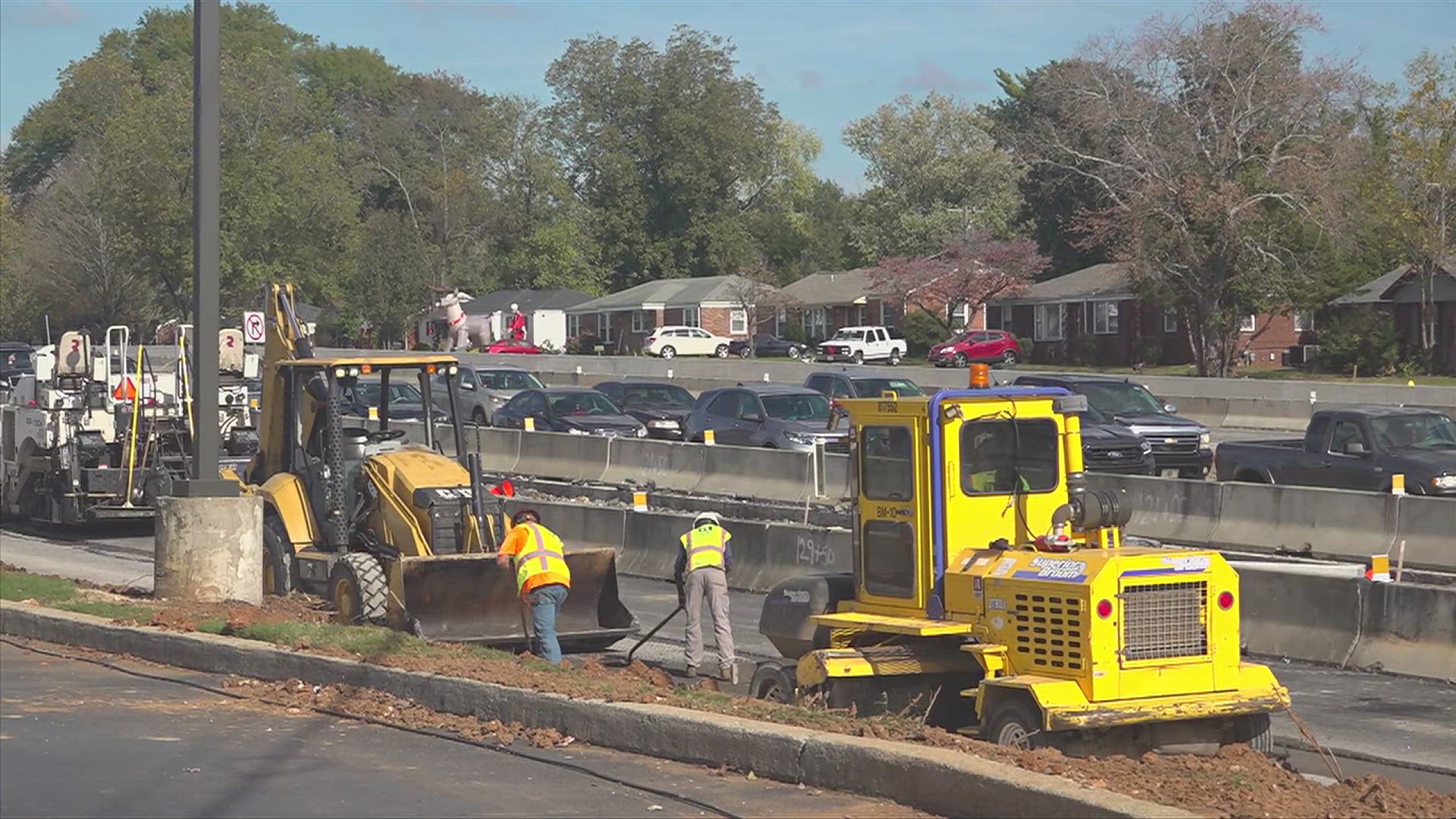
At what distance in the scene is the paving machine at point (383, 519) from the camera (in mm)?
14750

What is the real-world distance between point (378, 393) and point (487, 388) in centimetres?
1981

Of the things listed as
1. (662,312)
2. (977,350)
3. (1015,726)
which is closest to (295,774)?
(1015,726)

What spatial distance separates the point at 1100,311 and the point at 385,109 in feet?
254

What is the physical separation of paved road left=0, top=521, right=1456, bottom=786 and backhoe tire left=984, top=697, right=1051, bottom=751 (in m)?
2.98

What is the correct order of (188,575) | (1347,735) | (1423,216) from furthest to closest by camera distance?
(1423,216)
(188,575)
(1347,735)

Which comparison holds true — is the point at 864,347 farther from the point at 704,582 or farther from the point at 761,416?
the point at 704,582

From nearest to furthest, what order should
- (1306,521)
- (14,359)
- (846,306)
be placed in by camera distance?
(1306,521), (14,359), (846,306)

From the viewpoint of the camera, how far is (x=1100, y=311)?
71.8m

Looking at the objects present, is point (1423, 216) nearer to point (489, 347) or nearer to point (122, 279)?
point (489, 347)

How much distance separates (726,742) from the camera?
32.3ft

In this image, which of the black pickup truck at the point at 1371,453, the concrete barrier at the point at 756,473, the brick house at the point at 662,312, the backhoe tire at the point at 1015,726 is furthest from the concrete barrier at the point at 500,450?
the brick house at the point at 662,312

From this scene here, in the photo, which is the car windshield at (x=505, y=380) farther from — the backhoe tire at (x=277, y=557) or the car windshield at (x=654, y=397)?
the backhoe tire at (x=277, y=557)

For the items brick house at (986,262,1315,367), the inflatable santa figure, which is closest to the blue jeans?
brick house at (986,262,1315,367)

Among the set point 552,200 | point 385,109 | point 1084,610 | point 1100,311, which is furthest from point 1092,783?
point 385,109
